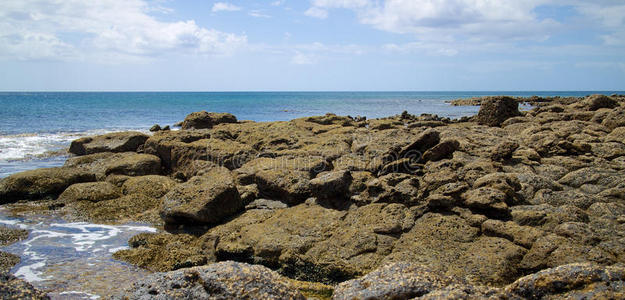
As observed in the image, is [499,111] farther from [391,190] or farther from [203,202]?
[203,202]

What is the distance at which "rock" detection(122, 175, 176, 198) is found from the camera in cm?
1425

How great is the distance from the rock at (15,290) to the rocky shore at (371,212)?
1114mm

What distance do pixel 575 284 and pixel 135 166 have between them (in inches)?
581

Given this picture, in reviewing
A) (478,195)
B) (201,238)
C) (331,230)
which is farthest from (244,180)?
(478,195)

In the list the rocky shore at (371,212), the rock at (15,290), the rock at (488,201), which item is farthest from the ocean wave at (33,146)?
the rock at (488,201)

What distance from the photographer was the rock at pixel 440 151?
40.2 ft

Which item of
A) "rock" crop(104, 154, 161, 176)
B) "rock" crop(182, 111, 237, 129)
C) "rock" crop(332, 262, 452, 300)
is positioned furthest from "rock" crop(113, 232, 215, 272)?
"rock" crop(182, 111, 237, 129)

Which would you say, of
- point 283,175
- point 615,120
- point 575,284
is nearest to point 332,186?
point 283,175

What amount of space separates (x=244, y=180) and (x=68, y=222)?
17.2ft

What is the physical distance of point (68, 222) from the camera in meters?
12.6

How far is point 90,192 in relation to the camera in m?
14.2

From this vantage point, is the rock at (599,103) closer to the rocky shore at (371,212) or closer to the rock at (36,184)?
the rocky shore at (371,212)

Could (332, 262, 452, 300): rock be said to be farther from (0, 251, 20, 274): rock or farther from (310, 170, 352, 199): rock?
(0, 251, 20, 274): rock

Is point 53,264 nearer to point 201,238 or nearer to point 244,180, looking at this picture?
point 201,238
